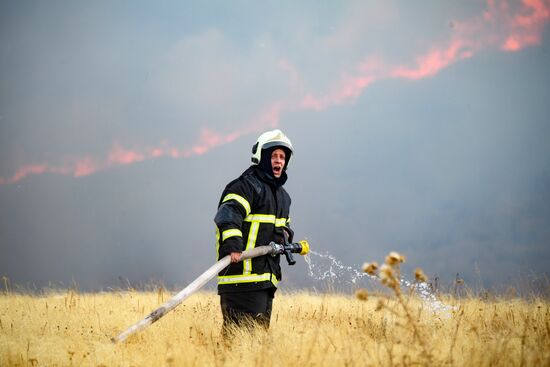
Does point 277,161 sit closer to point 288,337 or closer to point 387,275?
point 288,337

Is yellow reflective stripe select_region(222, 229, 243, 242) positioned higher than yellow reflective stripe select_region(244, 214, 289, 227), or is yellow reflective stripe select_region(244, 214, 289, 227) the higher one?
yellow reflective stripe select_region(244, 214, 289, 227)

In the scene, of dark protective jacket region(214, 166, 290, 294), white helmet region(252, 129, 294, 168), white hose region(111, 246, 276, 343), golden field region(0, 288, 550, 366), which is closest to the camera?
golden field region(0, 288, 550, 366)

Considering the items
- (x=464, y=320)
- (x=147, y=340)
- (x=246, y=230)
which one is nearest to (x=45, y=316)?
(x=147, y=340)

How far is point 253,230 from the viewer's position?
20.4 feet

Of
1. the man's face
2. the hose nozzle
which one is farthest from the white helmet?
the hose nozzle

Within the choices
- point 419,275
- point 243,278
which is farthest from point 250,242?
point 419,275

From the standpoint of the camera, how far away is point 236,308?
610 cm

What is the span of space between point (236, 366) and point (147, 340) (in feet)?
6.05

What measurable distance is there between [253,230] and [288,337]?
1373 mm

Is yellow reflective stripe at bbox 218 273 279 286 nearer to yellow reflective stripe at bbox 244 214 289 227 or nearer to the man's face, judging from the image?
yellow reflective stripe at bbox 244 214 289 227

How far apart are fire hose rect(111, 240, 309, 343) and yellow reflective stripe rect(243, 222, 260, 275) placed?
135 millimetres

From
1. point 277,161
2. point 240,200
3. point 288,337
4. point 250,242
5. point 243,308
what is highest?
point 277,161

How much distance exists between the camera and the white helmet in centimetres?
653

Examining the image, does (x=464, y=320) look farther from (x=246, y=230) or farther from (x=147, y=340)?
(x=147, y=340)
